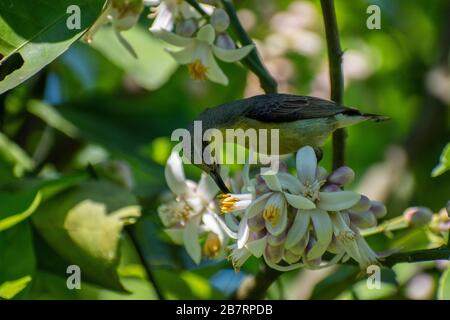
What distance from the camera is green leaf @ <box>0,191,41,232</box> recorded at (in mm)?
2648

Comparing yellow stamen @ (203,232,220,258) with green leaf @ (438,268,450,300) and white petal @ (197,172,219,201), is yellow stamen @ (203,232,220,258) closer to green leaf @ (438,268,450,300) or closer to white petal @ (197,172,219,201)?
white petal @ (197,172,219,201)

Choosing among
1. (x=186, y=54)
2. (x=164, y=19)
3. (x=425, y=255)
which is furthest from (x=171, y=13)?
(x=425, y=255)

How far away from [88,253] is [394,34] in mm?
2547

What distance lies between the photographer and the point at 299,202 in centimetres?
224

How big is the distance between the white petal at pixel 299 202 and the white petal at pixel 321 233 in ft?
0.15

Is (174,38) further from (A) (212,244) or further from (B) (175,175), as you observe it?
(A) (212,244)

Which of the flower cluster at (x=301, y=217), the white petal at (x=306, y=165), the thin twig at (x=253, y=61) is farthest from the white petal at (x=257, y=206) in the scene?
the thin twig at (x=253, y=61)

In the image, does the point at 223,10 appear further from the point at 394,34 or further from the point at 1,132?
the point at 394,34

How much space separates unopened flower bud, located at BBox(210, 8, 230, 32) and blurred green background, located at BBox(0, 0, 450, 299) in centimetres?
60

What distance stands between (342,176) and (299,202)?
15 centimetres

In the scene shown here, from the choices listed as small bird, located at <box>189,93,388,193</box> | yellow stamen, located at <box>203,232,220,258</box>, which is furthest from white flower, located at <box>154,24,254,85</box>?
yellow stamen, located at <box>203,232,220,258</box>

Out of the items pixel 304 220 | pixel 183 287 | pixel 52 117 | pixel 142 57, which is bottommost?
pixel 183 287

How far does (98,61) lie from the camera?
14.6 feet
